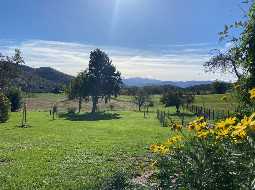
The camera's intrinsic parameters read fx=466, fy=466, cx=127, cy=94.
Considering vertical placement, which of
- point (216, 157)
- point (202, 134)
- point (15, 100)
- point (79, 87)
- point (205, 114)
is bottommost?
point (15, 100)

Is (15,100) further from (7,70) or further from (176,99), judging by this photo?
(7,70)

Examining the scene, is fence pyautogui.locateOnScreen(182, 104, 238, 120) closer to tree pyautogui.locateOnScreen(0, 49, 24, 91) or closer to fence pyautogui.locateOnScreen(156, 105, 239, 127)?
fence pyautogui.locateOnScreen(156, 105, 239, 127)

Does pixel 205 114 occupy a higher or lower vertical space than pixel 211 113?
higher

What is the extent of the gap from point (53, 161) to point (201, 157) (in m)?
15.8

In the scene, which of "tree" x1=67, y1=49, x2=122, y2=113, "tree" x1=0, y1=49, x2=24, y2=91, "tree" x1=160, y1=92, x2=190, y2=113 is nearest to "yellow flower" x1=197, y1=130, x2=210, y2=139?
"tree" x1=0, y1=49, x2=24, y2=91

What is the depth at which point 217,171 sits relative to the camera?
566cm

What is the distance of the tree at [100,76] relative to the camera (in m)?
106

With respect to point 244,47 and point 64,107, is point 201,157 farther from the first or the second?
point 64,107

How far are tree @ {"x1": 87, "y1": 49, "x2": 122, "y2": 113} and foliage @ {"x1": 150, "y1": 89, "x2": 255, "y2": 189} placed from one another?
99505mm

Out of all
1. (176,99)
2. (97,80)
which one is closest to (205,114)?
(176,99)

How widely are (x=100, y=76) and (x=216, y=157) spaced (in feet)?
336

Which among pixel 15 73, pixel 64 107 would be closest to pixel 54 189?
pixel 15 73

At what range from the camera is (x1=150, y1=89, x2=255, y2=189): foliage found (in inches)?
194

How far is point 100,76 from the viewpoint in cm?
10769
